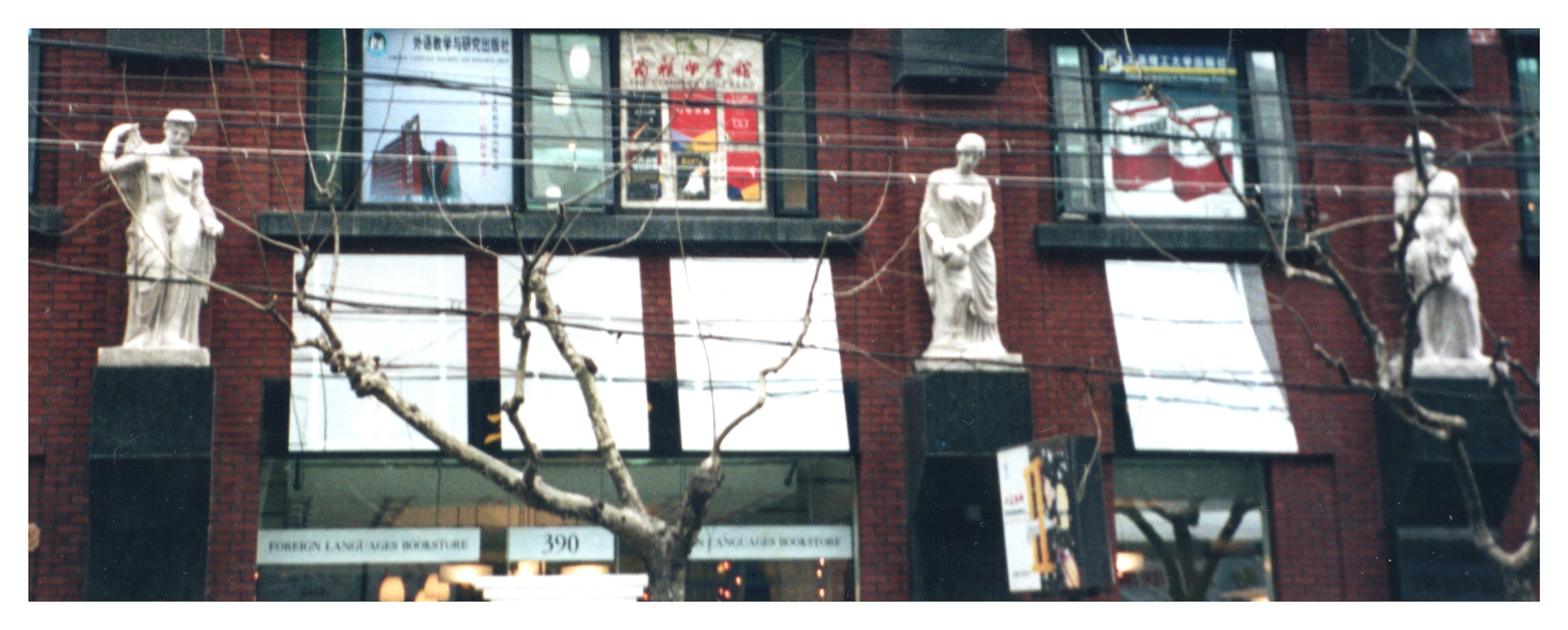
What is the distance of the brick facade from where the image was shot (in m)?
12.4

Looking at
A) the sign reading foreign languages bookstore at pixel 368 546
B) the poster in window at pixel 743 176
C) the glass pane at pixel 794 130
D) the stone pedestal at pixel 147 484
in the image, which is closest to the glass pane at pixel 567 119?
the poster in window at pixel 743 176

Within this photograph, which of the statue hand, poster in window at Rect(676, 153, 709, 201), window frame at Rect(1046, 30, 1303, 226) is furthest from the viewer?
window frame at Rect(1046, 30, 1303, 226)

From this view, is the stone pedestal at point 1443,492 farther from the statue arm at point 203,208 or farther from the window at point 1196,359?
the statue arm at point 203,208

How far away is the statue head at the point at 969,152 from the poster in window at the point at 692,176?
7.52 feet

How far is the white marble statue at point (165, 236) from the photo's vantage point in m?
12.1

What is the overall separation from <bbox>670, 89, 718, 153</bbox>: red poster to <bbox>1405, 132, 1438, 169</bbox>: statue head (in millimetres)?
5889

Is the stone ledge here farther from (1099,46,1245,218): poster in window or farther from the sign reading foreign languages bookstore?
(1099,46,1245,218): poster in window

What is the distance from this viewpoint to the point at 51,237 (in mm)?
12539

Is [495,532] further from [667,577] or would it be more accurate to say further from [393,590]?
[667,577]

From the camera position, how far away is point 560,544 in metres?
12.7

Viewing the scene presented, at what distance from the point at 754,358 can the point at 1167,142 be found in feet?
14.6

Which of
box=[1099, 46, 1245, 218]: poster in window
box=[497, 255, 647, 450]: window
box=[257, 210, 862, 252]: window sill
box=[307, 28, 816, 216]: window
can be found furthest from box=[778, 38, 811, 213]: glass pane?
box=[1099, 46, 1245, 218]: poster in window

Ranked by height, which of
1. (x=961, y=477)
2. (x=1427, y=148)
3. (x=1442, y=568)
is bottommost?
(x=1442, y=568)

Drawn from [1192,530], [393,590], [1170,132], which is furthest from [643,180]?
[1192,530]
